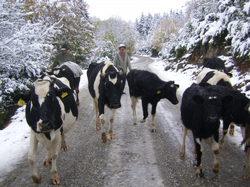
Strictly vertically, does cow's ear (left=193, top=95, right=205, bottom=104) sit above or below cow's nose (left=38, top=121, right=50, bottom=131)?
above

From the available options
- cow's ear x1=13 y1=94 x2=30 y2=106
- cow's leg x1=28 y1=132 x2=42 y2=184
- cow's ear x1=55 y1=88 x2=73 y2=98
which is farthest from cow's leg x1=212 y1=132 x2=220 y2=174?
cow's ear x1=13 y1=94 x2=30 y2=106

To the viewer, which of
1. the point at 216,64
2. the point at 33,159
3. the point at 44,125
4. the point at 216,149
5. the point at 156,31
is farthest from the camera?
the point at 156,31

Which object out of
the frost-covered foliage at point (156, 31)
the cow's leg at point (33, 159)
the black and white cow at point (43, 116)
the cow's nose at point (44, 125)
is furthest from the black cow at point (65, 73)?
the frost-covered foliage at point (156, 31)

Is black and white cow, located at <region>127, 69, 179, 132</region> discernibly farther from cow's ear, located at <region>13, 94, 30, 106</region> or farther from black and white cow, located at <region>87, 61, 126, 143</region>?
cow's ear, located at <region>13, 94, 30, 106</region>

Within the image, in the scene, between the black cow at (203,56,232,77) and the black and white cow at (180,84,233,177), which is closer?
the black and white cow at (180,84,233,177)

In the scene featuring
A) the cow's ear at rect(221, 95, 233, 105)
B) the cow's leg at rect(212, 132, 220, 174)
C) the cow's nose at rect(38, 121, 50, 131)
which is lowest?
the cow's leg at rect(212, 132, 220, 174)

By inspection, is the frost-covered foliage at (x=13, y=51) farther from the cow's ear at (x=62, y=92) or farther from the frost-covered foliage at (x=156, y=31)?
the frost-covered foliage at (x=156, y=31)

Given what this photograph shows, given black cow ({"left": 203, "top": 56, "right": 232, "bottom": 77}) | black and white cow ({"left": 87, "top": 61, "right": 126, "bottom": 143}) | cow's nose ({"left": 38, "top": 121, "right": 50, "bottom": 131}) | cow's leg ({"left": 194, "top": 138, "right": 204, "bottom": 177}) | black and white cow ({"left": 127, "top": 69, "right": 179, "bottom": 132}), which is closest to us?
cow's nose ({"left": 38, "top": 121, "right": 50, "bottom": 131})

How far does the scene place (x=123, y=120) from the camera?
21.5ft

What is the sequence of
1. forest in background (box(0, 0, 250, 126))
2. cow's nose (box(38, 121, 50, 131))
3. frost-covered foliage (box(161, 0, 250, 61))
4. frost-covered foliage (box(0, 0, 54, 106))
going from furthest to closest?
frost-covered foliage (box(161, 0, 250, 61)) < forest in background (box(0, 0, 250, 126)) < frost-covered foliage (box(0, 0, 54, 106)) < cow's nose (box(38, 121, 50, 131))

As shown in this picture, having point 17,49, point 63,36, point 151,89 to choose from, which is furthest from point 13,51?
point 63,36

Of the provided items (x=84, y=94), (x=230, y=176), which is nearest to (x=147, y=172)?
(x=230, y=176)

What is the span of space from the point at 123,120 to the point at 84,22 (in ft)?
66.6

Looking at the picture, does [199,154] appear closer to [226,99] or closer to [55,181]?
[226,99]
